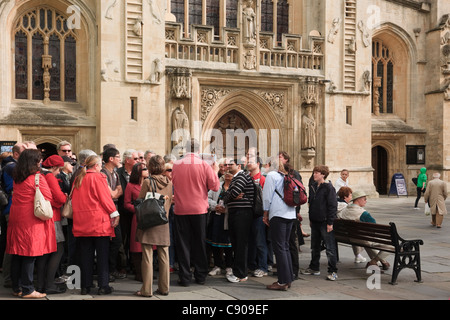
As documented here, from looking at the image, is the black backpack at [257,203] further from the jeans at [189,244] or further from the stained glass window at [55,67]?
the stained glass window at [55,67]

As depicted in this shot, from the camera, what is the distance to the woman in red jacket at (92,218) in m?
6.76

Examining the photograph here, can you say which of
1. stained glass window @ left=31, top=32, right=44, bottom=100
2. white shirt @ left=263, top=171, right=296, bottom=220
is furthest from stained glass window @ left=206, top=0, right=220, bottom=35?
white shirt @ left=263, top=171, right=296, bottom=220

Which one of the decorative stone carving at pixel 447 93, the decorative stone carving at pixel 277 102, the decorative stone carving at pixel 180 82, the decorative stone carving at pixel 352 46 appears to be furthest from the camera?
the decorative stone carving at pixel 447 93

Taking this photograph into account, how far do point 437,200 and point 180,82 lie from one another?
890 cm

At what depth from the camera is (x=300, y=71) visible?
20344 millimetres

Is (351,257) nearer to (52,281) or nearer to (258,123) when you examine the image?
(52,281)

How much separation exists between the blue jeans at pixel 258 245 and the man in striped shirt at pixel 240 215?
19.1 inches

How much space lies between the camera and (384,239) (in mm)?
8539

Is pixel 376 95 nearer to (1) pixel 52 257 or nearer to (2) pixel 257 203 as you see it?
(2) pixel 257 203

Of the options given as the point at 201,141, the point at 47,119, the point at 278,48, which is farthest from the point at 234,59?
the point at 47,119

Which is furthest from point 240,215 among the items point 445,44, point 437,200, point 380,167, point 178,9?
point 445,44

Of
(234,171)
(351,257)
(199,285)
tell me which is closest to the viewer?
(199,285)

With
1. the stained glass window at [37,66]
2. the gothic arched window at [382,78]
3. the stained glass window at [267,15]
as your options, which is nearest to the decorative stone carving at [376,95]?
the gothic arched window at [382,78]

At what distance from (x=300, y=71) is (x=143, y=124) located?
21.2ft
